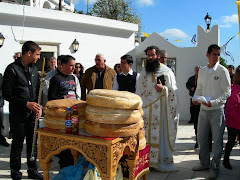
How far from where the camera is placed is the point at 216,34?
938 cm

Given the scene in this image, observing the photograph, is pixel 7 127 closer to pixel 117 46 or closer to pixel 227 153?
pixel 227 153

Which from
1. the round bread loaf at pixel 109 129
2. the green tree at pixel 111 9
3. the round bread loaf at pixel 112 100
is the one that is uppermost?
the green tree at pixel 111 9

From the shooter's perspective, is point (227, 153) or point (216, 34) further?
point (216, 34)

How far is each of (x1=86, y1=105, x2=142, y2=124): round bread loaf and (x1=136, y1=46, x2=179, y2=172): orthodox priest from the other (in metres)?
1.86

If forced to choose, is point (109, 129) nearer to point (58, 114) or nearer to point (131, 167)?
point (58, 114)

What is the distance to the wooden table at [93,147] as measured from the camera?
7.94 ft

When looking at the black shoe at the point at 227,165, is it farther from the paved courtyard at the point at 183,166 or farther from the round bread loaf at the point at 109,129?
the round bread loaf at the point at 109,129

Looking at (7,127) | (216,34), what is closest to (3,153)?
(7,127)

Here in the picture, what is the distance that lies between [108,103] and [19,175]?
2095mm

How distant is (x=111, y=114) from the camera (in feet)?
8.08

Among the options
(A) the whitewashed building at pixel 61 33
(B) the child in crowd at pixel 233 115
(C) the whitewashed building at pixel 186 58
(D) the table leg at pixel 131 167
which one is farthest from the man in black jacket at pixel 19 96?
(C) the whitewashed building at pixel 186 58

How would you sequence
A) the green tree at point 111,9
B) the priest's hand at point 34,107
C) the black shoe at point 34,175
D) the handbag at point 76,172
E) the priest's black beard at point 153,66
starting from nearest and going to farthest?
the handbag at point 76,172 → the priest's hand at point 34,107 → the black shoe at point 34,175 → the priest's black beard at point 153,66 → the green tree at point 111,9

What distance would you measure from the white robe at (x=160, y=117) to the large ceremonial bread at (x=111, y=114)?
5.96 feet

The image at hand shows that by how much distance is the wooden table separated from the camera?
242 centimetres
